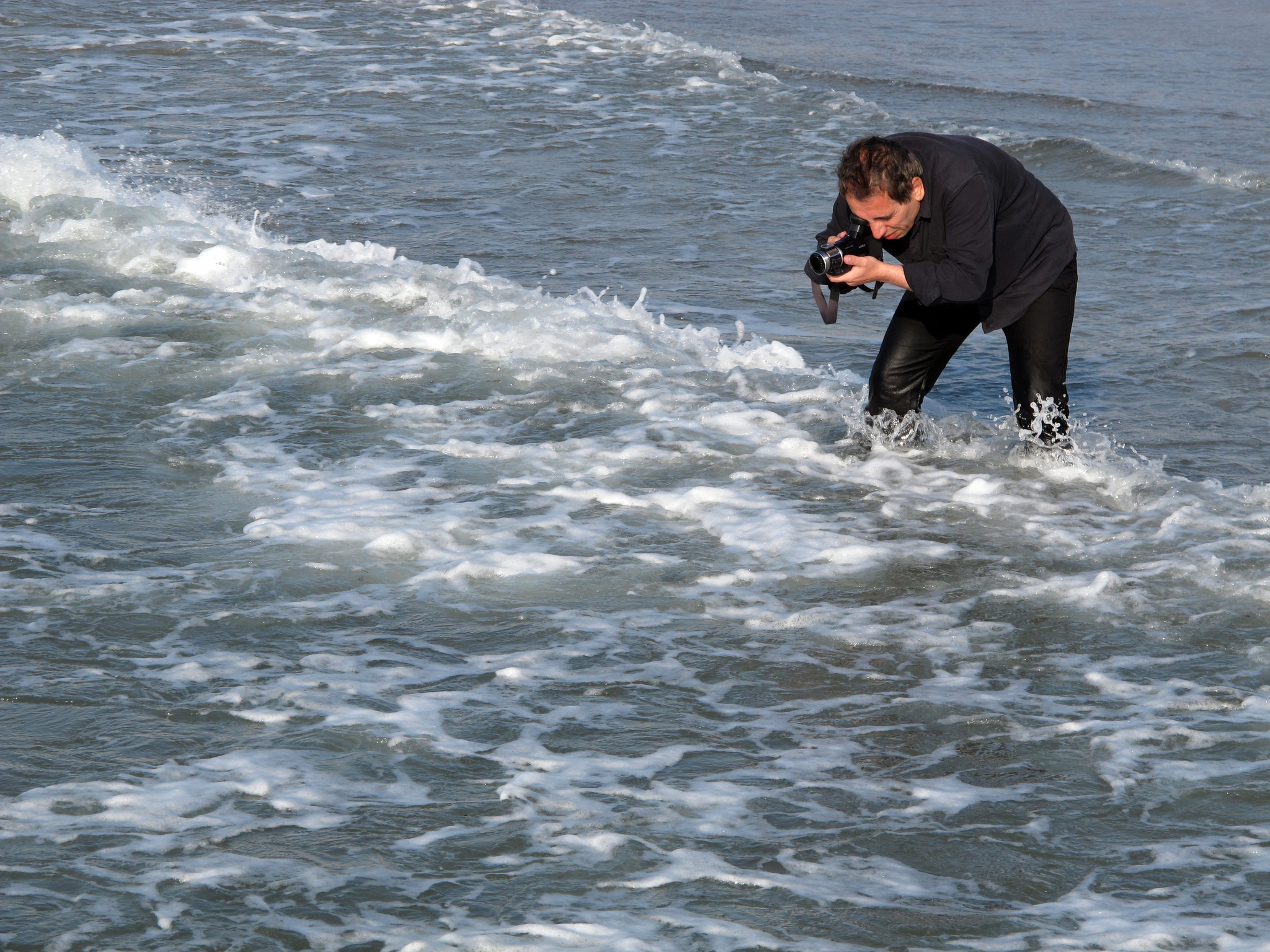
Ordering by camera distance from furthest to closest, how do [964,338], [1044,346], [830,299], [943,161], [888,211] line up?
[964,338], [1044,346], [830,299], [943,161], [888,211]

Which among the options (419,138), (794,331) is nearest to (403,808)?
(794,331)

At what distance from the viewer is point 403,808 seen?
3.77 metres

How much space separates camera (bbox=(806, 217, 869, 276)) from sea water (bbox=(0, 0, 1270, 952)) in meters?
1.14

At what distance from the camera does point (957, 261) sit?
16.7 ft

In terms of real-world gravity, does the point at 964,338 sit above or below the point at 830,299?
below

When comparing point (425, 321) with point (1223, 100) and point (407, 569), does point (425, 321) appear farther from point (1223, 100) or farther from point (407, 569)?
point (1223, 100)

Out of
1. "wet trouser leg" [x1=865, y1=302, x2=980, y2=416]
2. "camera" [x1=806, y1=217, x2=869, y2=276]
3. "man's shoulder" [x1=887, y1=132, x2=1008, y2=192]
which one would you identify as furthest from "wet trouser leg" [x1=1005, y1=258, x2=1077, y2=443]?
"camera" [x1=806, y1=217, x2=869, y2=276]

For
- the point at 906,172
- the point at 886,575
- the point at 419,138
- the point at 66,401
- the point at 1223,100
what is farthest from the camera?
the point at 1223,100

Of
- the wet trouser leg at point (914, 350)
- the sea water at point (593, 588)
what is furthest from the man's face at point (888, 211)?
the sea water at point (593, 588)

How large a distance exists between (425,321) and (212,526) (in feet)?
9.60

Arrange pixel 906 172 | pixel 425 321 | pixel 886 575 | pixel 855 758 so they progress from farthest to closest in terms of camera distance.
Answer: pixel 425 321
pixel 886 575
pixel 906 172
pixel 855 758

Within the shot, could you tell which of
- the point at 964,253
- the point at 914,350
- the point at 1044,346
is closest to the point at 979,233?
the point at 964,253

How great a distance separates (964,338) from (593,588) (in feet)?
6.54

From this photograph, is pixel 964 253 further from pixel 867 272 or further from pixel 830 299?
pixel 830 299
